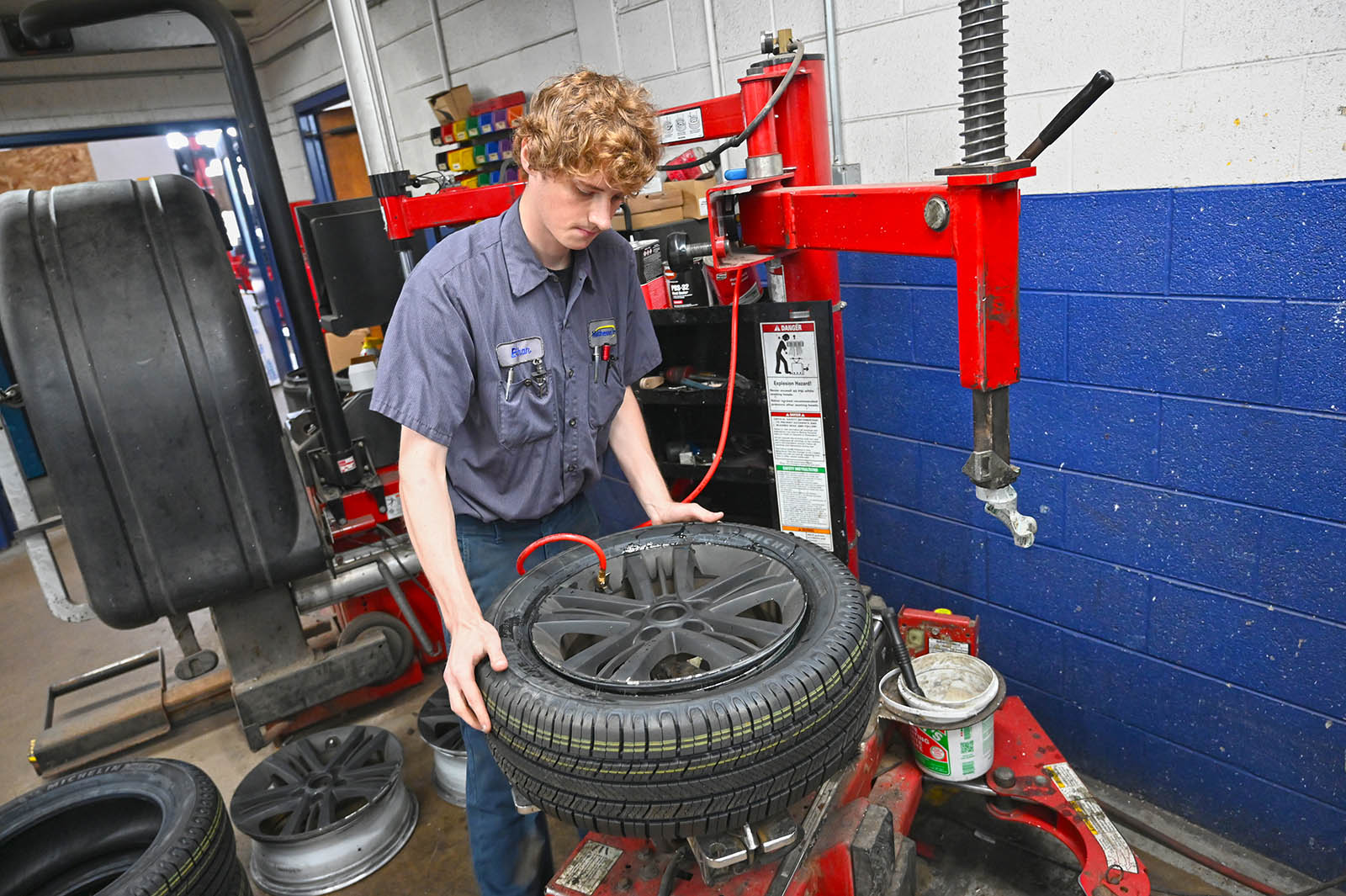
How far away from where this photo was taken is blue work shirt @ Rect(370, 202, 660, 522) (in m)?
1.54

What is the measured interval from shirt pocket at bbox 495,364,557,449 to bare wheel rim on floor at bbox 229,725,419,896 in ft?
4.53

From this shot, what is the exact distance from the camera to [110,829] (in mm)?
2180

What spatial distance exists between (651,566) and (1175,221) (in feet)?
4.59

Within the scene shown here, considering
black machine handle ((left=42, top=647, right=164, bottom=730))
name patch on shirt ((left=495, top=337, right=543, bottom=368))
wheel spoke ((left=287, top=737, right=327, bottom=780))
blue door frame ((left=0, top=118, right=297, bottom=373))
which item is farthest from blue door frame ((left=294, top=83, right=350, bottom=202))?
name patch on shirt ((left=495, top=337, right=543, bottom=368))

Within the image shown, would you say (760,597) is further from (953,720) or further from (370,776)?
(370,776)

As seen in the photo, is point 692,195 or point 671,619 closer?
point 671,619

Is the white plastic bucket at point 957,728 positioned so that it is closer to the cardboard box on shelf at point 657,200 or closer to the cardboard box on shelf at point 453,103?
the cardboard box on shelf at point 657,200

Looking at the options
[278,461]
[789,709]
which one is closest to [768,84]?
[789,709]

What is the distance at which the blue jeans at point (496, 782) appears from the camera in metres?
1.83

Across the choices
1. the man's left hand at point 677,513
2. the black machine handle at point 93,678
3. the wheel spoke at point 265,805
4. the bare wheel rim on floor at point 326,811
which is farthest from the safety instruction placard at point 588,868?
the black machine handle at point 93,678

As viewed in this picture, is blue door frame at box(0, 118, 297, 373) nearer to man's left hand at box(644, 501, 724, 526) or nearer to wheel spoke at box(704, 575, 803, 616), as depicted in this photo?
man's left hand at box(644, 501, 724, 526)

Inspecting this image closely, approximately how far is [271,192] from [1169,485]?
2891mm

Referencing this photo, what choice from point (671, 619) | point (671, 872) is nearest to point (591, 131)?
point (671, 619)

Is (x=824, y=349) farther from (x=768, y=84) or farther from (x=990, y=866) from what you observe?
(x=990, y=866)
